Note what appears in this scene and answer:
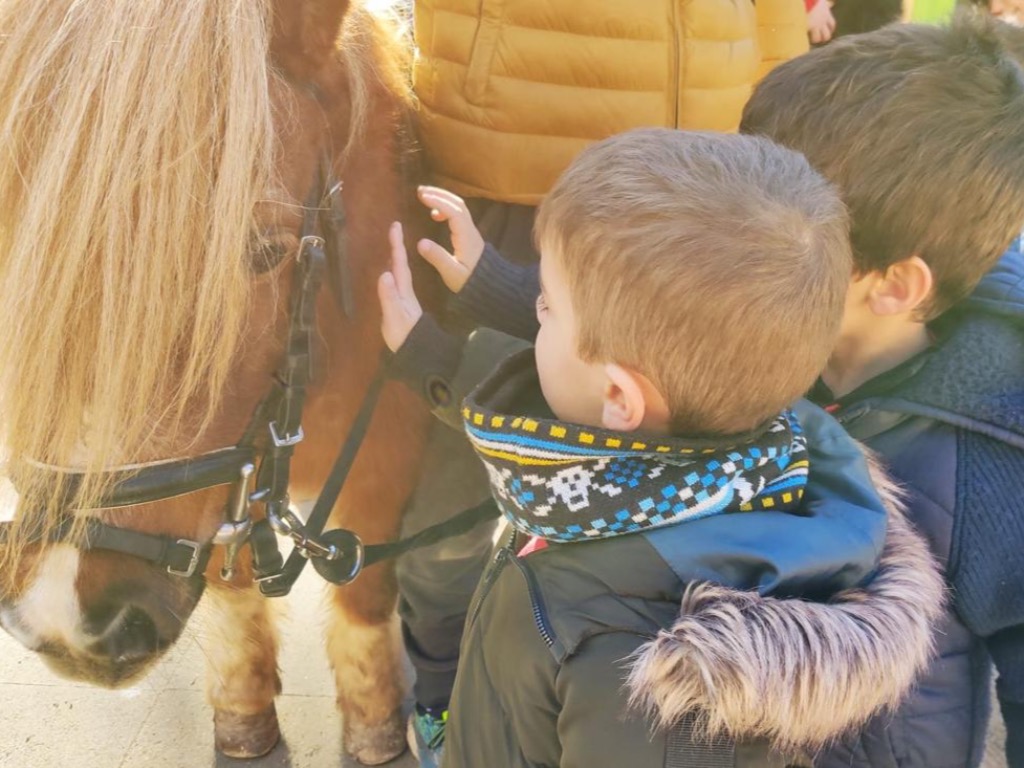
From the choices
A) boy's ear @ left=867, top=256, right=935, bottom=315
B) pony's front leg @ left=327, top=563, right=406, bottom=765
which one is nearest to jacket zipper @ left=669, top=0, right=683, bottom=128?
boy's ear @ left=867, top=256, right=935, bottom=315

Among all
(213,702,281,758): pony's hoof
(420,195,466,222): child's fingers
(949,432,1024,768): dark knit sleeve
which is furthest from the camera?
(213,702,281,758): pony's hoof

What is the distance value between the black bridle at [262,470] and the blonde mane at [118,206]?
72mm

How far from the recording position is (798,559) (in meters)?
0.78

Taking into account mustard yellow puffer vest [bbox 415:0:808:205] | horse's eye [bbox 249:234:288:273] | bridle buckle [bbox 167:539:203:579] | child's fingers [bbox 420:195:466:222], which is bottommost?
bridle buckle [bbox 167:539:203:579]

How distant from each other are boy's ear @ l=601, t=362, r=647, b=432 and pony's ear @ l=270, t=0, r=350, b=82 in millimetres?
663

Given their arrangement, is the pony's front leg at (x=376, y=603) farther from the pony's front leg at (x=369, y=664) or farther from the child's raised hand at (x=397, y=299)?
the child's raised hand at (x=397, y=299)

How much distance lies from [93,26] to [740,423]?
879mm

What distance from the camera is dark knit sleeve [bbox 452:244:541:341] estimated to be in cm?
129

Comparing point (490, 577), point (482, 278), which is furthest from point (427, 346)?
point (490, 577)

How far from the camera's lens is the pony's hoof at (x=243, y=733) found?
194 centimetres

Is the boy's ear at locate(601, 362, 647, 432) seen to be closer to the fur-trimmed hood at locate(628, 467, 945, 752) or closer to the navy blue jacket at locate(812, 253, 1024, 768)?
the fur-trimmed hood at locate(628, 467, 945, 752)

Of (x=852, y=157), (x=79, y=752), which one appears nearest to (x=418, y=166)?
(x=852, y=157)

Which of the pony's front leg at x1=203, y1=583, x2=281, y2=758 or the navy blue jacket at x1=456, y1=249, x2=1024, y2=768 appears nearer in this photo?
the navy blue jacket at x1=456, y1=249, x2=1024, y2=768

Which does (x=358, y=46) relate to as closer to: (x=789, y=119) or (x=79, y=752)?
(x=789, y=119)
